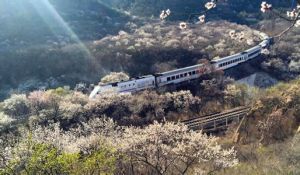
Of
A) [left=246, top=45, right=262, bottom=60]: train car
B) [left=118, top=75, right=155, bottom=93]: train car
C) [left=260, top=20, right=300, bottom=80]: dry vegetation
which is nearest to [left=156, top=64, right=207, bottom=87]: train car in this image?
[left=118, top=75, right=155, bottom=93]: train car

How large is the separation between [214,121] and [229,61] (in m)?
19.8

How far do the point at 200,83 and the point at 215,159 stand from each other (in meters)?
23.2

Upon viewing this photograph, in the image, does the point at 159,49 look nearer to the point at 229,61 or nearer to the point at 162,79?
the point at 229,61

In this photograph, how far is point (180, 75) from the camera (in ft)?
130

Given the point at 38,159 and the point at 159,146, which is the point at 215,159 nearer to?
the point at 159,146

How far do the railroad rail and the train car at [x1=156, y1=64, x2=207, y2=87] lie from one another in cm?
971

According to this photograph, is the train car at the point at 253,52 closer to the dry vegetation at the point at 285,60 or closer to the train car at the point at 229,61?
the train car at the point at 229,61

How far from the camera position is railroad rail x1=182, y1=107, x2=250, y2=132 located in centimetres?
2673

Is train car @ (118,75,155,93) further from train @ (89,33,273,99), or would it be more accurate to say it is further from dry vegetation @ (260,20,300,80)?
dry vegetation @ (260,20,300,80)

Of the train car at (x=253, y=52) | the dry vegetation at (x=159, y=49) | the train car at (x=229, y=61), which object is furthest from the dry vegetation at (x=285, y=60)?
A: the dry vegetation at (x=159, y=49)

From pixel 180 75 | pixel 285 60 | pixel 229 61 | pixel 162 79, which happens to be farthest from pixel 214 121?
pixel 285 60

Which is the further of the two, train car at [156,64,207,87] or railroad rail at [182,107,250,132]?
train car at [156,64,207,87]

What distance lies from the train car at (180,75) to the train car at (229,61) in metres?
2.76

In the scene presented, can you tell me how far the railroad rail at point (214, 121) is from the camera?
26.7 m
